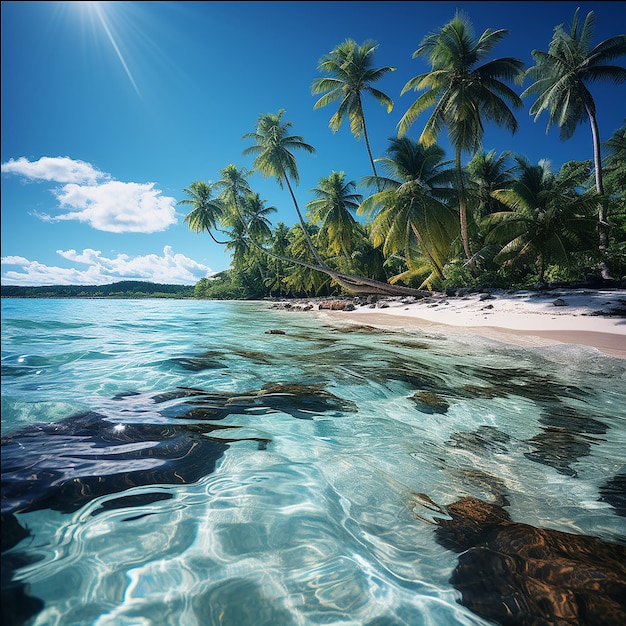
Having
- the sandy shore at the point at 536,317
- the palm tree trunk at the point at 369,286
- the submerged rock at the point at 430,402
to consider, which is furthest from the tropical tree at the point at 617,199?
the submerged rock at the point at 430,402

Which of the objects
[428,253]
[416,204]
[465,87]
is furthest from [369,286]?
[465,87]

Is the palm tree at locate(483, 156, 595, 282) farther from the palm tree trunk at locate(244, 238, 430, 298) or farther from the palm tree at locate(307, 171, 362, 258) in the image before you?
the palm tree at locate(307, 171, 362, 258)

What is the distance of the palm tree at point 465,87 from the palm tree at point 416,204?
38.7 inches

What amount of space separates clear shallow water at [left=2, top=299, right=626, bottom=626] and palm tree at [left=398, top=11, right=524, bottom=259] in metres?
15.0

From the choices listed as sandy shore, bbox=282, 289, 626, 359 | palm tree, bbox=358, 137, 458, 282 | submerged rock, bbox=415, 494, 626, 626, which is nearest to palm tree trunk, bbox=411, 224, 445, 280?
palm tree, bbox=358, 137, 458, 282

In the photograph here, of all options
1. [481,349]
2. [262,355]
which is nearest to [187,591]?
[262,355]

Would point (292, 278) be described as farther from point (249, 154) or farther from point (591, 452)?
point (591, 452)

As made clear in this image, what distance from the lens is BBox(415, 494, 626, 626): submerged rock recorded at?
3.68 feet

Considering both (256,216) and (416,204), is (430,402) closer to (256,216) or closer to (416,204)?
(416,204)

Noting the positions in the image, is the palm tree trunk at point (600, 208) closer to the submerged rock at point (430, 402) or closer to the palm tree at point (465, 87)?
the palm tree at point (465, 87)

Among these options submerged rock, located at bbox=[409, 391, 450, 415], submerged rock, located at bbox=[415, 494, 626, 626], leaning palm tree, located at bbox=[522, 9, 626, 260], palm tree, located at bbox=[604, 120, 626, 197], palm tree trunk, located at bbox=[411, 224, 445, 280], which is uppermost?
leaning palm tree, located at bbox=[522, 9, 626, 260]

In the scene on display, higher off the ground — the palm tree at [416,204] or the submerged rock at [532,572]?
the palm tree at [416,204]

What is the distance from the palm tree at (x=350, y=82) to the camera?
2052cm

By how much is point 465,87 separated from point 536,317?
12460 mm
